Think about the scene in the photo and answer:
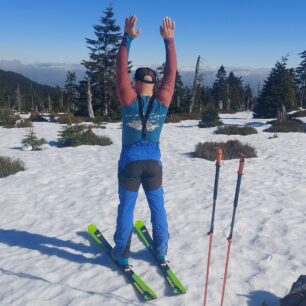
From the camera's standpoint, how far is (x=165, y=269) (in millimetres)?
4625

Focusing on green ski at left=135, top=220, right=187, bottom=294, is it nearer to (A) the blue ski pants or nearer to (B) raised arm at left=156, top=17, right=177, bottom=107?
(A) the blue ski pants

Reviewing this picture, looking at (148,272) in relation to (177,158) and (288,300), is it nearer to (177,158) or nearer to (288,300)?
(288,300)

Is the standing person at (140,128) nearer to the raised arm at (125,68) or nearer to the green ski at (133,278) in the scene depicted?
the raised arm at (125,68)

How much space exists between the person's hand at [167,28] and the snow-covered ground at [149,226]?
3.07 metres

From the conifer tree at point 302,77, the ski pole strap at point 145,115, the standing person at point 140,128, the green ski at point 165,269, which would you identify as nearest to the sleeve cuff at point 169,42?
the standing person at point 140,128

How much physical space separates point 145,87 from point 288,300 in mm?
2820

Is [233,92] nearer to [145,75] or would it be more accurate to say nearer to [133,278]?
[145,75]

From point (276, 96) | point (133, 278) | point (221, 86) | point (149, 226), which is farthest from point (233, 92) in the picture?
point (133, 278)

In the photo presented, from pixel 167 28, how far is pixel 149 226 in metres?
3.52

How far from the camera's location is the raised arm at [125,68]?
13.4 ft

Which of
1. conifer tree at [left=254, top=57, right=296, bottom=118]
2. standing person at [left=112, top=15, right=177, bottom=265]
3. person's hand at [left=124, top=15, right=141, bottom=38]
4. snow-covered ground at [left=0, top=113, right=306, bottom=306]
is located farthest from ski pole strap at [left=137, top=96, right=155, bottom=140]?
conifer tree at [left=254, top=57, right=296, bottom=118]

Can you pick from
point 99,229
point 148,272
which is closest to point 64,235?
point 99,229

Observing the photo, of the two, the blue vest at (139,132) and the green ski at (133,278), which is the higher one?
the blue vest at (139,132)

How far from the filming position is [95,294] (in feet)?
13.9
